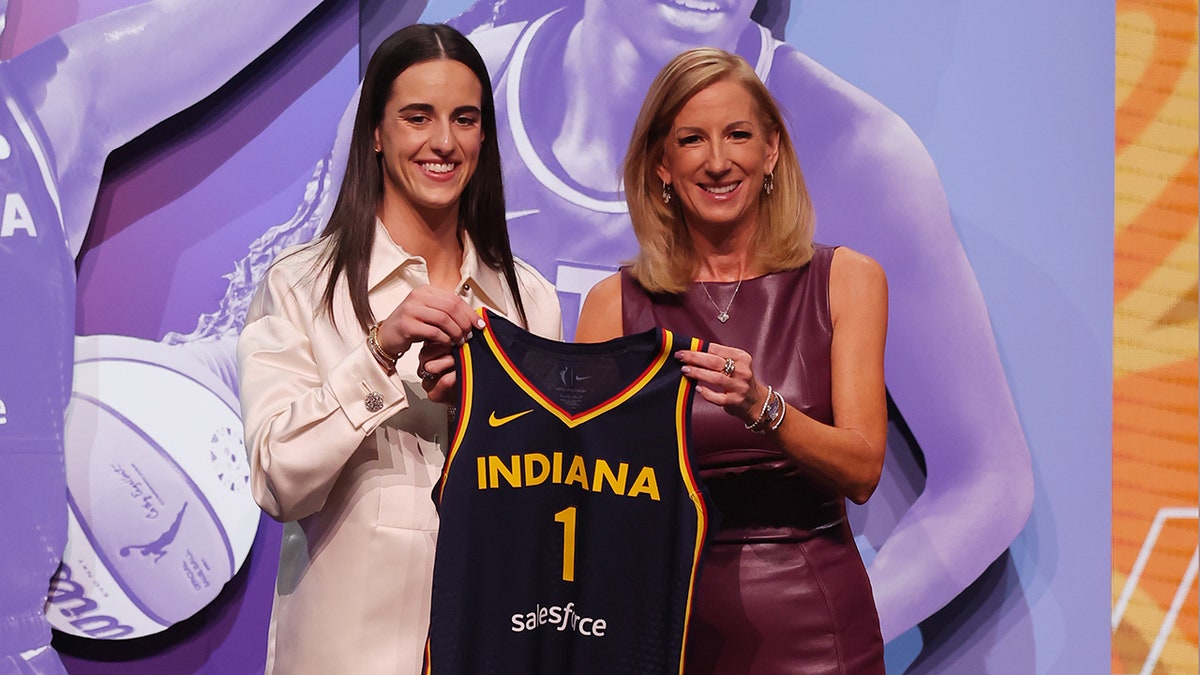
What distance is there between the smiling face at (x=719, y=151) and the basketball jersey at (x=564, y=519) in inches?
13.2

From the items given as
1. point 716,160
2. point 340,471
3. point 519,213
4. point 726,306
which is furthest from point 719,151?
point 519,213

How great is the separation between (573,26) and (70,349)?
4.57 ft

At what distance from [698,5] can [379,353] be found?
5.14 ft

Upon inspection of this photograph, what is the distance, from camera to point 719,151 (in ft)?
6.23

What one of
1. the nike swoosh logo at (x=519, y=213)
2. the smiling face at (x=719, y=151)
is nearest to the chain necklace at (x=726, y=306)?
the smiling face at (x=719, y=151)

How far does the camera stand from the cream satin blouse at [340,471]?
1.65m

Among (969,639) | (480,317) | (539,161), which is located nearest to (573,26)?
(539,161)

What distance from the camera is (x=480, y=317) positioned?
1689 mm

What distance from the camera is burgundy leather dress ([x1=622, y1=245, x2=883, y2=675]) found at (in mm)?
1758

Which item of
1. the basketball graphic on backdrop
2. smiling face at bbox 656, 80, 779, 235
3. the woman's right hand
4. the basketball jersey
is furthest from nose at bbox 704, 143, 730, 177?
the basketball graphic on backdrop

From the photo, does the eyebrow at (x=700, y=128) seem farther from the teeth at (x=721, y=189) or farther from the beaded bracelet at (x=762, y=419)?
the beaded bracelet at (x=762, y=419)

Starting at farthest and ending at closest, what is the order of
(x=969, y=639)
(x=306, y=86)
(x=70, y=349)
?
(x=969, y=639)
(x=306, y=86)
(x=70, y=349)

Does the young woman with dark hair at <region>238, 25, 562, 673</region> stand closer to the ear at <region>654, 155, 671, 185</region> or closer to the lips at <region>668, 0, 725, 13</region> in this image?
the ear at <region>654, 155, 671, 185</region>

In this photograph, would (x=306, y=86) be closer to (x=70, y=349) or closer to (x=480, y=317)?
(x=70, y=349)
